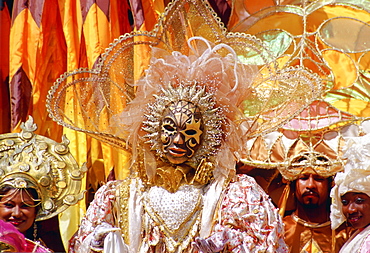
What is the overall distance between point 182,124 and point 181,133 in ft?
0.11

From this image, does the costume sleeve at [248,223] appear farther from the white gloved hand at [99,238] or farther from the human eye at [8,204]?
the human eye at [8,204]

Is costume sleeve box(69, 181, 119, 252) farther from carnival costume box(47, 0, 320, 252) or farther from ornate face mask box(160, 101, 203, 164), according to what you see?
ornate face mask box(160, 101, 203, 164)

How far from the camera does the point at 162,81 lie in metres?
3.41

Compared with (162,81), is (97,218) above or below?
below

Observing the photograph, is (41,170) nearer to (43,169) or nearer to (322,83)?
(43,169)

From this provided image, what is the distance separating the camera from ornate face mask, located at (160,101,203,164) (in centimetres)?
328

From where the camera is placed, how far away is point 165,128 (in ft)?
10.8

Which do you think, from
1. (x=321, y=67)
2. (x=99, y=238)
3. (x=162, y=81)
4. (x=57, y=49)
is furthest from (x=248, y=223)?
(x=57, y=49)

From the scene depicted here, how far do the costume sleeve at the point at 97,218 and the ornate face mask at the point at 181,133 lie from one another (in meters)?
0.28

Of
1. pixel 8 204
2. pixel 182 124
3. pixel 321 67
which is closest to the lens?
pixel 182 124

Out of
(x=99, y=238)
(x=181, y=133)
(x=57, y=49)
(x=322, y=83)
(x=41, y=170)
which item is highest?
(x=57, y=49)

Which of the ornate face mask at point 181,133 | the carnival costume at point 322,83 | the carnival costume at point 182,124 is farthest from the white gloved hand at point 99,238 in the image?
the carnival costume at point 322,83

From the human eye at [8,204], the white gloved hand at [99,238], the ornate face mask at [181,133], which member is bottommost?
the white gloved hand at [99,238]

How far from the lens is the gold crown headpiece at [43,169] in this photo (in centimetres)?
362
